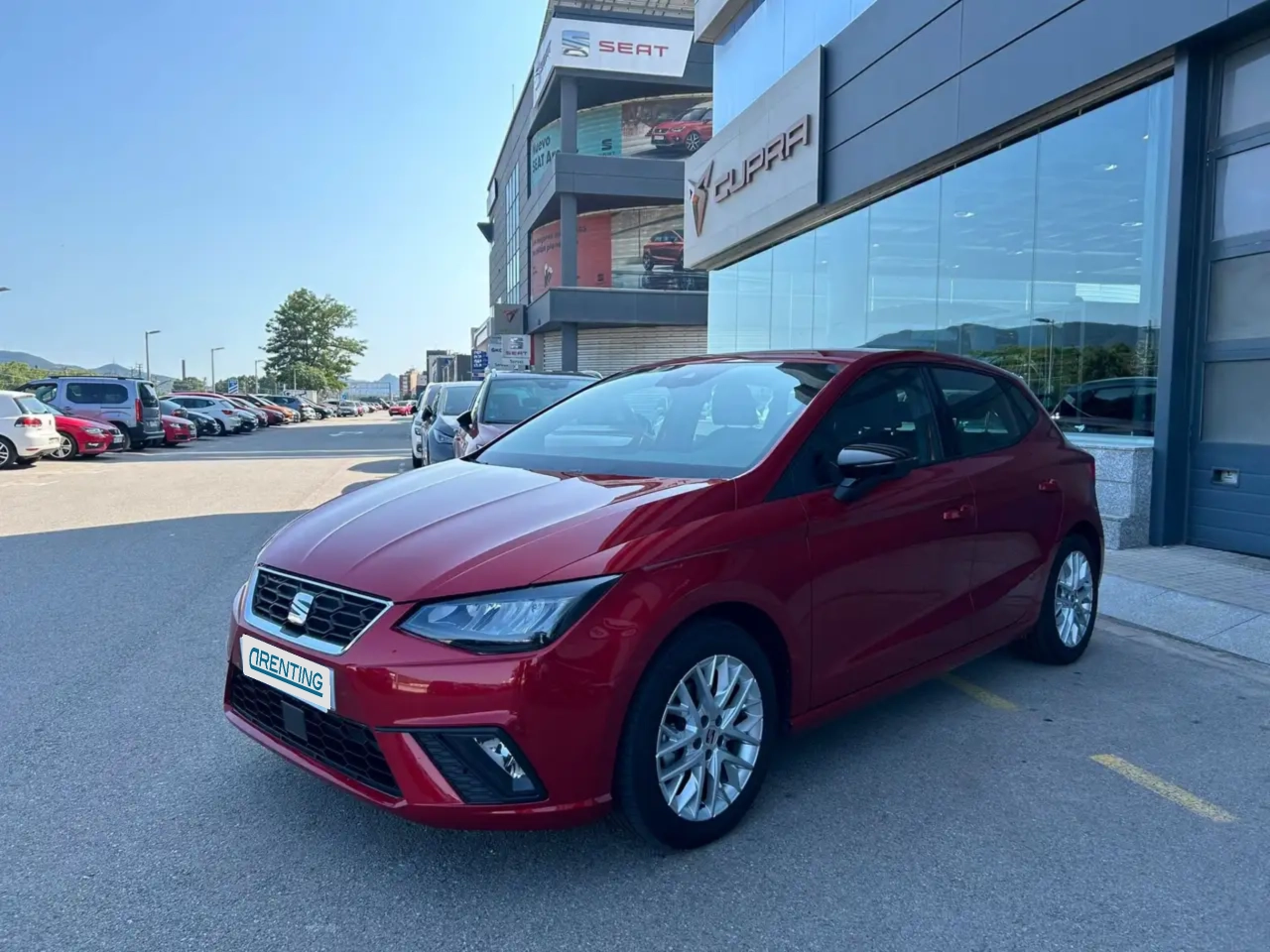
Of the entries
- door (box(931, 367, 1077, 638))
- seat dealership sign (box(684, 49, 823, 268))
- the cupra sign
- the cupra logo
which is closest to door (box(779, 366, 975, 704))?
door (box(931, 367, 1077, 638))

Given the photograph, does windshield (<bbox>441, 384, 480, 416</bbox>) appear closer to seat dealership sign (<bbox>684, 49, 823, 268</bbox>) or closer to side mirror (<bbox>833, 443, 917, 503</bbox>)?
seat dealership sign (<bbox>684, 49, 823, 268</bbox>)

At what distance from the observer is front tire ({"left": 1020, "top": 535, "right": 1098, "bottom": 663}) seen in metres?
4.79

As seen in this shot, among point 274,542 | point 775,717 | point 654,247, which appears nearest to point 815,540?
point 775,717

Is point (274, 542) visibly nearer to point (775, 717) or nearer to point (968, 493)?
point (775, 717)

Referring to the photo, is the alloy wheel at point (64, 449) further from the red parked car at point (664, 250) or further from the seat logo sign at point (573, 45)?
the red parked car at point (664, 250)

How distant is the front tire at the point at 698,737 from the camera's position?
274 cm

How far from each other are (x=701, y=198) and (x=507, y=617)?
19403mm

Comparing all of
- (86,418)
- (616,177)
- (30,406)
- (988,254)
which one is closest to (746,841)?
(988,254)

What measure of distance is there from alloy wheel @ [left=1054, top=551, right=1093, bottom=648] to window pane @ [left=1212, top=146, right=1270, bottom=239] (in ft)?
14.8

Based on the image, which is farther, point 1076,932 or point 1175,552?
point 1175,552

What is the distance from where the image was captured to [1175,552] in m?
7.80

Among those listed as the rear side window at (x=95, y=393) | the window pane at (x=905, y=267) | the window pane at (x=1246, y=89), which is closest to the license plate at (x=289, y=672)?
the window pane at (x=1246, y=89)

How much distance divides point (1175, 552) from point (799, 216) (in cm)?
978

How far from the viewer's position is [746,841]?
3.04m
